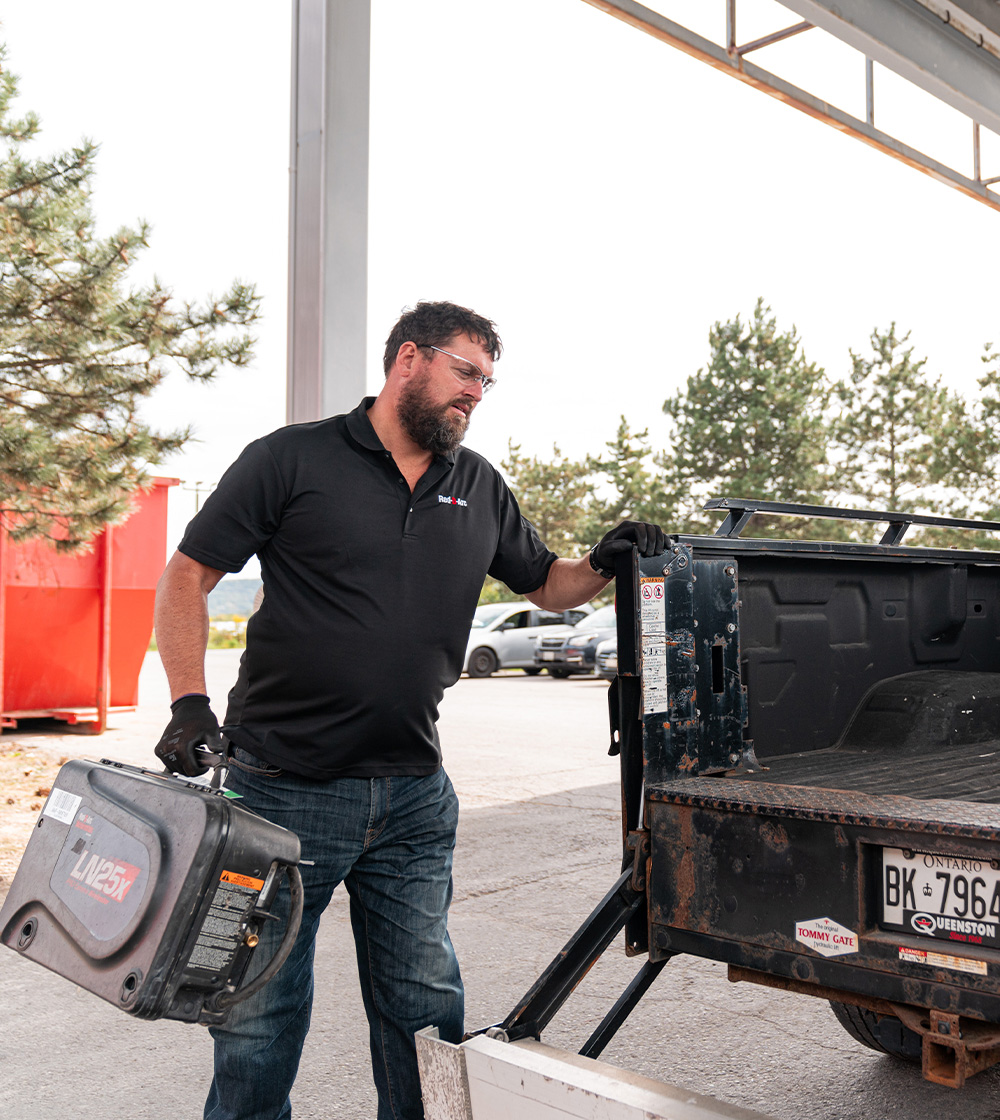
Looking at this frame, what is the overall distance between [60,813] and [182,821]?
0.44 meters

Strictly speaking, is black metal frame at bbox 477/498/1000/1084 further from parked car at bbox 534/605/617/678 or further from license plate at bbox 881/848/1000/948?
parked car at bbox 534/605/617/678

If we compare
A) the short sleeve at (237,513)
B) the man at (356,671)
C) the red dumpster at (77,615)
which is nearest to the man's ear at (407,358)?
the man at (356,671)

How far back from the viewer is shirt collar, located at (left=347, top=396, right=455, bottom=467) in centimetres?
279

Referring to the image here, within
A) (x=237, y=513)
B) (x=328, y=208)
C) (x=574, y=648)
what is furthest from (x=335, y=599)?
(x=574, y=648)

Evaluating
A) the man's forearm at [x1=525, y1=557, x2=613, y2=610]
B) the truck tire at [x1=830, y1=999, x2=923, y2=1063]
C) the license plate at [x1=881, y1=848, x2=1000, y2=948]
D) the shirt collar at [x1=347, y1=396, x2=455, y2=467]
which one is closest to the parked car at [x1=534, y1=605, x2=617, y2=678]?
the truck tire at [x1=830, y1=999, x2=923, y2=1063]

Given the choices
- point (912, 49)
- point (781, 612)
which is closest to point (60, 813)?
point (781, 612)

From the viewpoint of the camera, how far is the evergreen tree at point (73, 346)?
27.8 ft

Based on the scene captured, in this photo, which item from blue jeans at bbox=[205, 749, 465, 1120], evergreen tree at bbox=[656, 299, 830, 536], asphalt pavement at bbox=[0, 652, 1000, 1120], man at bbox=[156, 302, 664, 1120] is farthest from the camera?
evergreen tree at bbox=[656, 299, 830, 536]

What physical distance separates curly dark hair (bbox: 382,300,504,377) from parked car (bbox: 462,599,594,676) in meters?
18.3

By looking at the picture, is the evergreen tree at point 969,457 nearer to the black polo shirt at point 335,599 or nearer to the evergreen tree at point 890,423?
the evergreen tree at point 890,423

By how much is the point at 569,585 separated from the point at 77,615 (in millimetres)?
9408

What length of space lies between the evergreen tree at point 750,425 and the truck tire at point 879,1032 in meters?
34.1

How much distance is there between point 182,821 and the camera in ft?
7.17

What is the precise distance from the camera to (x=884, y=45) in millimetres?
6656
